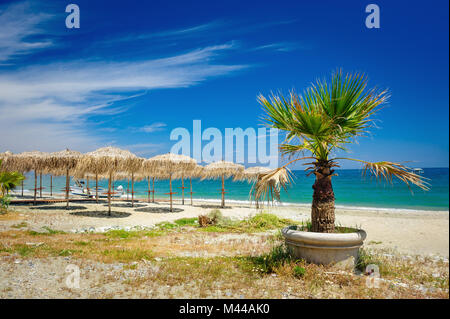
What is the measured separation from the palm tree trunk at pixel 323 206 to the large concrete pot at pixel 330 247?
0.33 meters

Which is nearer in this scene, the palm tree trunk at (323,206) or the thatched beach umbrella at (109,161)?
the palm tree trunk at (323,206)

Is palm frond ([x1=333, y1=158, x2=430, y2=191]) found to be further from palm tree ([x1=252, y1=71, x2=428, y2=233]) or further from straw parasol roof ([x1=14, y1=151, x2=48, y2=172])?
straw parasol roof ([x1=14, y1=151, x2=48, y2=172])

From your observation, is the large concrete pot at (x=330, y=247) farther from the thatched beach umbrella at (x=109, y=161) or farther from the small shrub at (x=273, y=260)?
the thatched beach umbrella at (x=109, y=161)

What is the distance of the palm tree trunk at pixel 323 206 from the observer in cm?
463

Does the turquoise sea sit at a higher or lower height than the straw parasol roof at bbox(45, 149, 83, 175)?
lower

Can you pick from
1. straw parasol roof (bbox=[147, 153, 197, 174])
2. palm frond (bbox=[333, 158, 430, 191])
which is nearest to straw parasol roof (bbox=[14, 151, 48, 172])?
straw parasol roof (bbox=[147, 153, 197, 174])

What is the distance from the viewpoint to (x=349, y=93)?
14.7 feet

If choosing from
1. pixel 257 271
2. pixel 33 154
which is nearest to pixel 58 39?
pixel 257 271

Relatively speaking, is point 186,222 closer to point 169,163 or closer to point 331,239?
point 169,163

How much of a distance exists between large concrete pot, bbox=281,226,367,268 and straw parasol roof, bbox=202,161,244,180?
14.8 metres

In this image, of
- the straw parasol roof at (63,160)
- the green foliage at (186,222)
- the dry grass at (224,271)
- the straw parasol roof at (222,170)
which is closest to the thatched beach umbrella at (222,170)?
the straw parasol roof at (222,170)

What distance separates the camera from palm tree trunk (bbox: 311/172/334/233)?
4.63 meters

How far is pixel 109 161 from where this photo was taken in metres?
12.5
